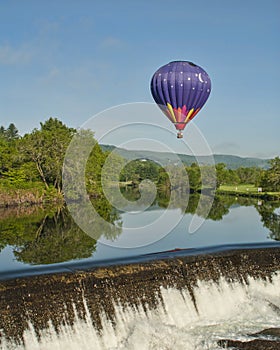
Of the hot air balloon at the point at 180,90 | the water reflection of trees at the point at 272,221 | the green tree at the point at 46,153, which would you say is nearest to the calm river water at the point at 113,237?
the water reflection of trees at the point at 272,221

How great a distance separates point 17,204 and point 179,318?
2331cm

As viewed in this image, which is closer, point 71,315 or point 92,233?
point 71,315

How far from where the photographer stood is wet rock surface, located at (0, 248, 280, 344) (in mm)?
7426

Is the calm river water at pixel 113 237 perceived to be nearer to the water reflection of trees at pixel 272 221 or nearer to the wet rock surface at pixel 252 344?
the water reflection of trees at pixel 272 221

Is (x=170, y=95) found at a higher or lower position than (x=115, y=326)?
higher

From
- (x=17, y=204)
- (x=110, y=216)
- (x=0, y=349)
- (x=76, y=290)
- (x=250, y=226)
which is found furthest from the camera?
(x=17, y=204)

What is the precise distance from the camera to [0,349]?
6875mm

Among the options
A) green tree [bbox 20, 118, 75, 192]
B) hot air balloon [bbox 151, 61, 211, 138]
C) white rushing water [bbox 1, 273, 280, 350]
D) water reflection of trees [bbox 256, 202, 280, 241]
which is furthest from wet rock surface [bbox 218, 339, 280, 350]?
green tree [bbox 20, 118, 75, 192]

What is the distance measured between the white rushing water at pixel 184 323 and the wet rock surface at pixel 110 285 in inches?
5.6

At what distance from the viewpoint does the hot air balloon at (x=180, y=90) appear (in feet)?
44.1

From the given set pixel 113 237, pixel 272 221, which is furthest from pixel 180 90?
pixel 272 221

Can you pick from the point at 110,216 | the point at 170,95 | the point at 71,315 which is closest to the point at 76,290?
the point at 71,315

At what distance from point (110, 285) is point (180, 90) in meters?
6.96

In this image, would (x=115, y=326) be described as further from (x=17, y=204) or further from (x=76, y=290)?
(x=17, y=204)
